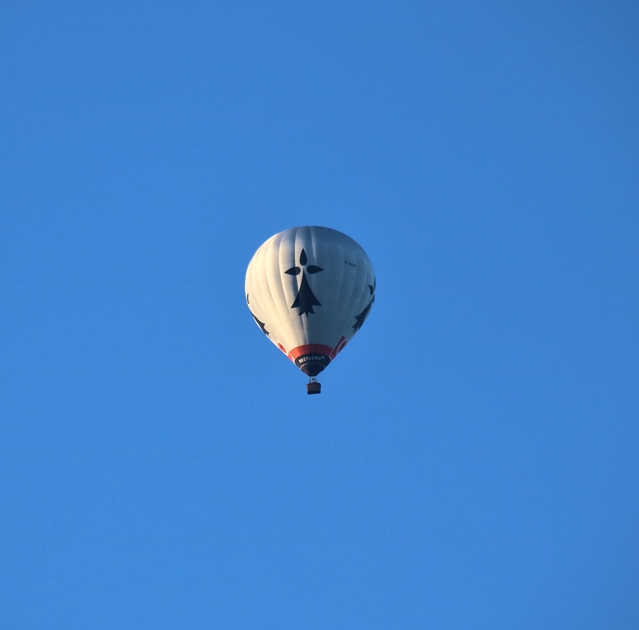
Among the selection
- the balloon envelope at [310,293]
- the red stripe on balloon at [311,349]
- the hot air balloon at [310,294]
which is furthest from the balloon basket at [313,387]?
the red stripe on balloon at [311,349]

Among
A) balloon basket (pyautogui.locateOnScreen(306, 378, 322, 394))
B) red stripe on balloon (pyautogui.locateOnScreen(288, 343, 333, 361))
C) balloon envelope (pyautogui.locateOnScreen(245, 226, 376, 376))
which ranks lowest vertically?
balloon basket (pyautogui.locateOnScreen(306, 378, 322, 394))

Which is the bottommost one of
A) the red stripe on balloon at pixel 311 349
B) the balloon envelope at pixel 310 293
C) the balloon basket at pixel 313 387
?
the balloon basket at pixel 313 387

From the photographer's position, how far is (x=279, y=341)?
42.8 metres

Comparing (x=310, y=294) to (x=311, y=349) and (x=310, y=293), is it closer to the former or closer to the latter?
(x=310, y=293)

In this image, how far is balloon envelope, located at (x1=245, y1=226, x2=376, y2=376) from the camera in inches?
1651

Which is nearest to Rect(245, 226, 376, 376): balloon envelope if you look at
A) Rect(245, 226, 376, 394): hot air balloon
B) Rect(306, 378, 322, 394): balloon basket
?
Rect(245, 226, 376, 394): hot air balloon

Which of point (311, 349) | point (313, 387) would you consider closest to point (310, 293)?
point (311, 349)

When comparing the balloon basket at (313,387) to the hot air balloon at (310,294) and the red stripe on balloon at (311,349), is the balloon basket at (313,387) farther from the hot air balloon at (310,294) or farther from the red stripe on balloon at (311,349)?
the red stripe on balloon at (311,349)

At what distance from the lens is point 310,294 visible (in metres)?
41.8

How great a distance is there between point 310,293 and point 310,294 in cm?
3

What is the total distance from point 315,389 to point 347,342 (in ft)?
6.52

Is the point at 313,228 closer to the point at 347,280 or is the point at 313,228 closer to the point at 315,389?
the point at 347,280

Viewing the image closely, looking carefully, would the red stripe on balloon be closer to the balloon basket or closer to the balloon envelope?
the balloon envelope

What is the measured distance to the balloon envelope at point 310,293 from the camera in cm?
4194
